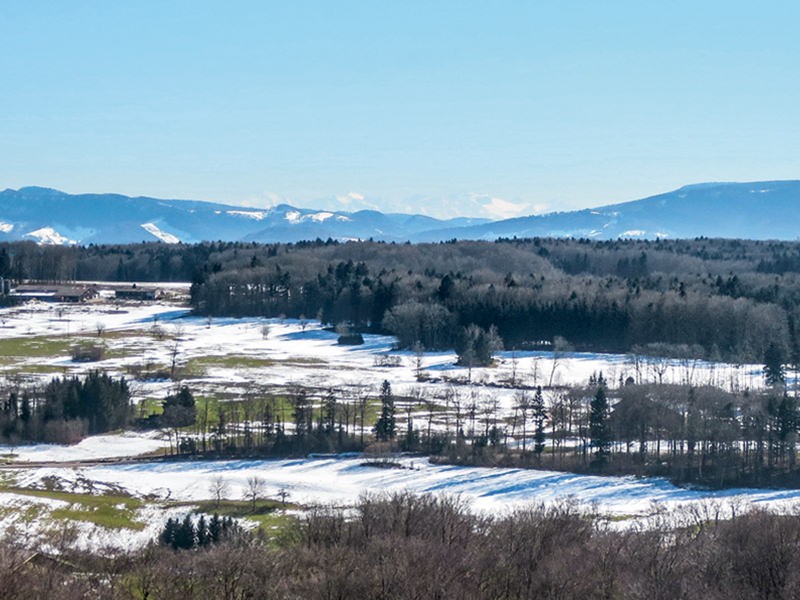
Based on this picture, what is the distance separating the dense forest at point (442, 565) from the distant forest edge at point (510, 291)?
53.6 metres

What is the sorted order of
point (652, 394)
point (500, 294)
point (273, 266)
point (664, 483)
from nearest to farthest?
point (664, 483) → point (652, 394) → point (500, 294) → point (273, 266)

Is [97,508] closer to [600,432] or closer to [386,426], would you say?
[386,426]

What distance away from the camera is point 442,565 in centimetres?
2330

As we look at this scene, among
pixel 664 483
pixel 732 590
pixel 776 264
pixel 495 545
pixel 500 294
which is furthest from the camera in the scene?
pixel 776 264

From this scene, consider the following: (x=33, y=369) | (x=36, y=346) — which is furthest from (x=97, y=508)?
(x=36, y=346)

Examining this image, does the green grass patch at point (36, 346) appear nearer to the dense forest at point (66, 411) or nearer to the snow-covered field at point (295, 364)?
the snow-covered field at point (295, 364)

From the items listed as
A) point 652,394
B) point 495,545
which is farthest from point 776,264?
point 495,545

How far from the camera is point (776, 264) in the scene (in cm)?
15125

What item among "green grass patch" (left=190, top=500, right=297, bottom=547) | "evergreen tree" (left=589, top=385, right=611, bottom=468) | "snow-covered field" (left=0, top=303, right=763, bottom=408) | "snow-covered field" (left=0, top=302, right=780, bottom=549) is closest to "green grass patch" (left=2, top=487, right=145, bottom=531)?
"snow-covered field" (left=0, top=302, right=780, bottom=549)

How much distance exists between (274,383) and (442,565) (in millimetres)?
49339

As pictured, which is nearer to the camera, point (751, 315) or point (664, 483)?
point (664, 483)

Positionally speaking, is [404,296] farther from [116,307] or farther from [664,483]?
[664,483]

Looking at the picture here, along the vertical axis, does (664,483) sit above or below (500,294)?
below

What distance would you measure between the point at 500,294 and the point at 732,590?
7994 cm
